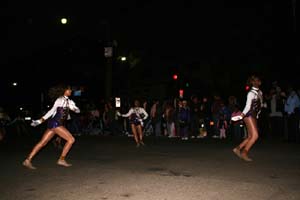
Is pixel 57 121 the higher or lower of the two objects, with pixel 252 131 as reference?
higher

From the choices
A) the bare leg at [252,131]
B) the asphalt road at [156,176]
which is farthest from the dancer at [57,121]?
the bare leg at [252,131]

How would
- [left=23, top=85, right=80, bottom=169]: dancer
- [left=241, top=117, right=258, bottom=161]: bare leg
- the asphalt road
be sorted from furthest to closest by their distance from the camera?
[left=241, top=117, right=258, bottom=161]: bare leg → [left=23, top=85, right=80, bottom=169]: dancer → the asphalt road

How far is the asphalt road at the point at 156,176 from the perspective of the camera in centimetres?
647

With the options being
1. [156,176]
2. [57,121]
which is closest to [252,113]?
[156,176]

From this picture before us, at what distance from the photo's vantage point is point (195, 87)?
52.6 meters

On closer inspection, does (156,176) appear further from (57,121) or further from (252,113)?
(252,113)

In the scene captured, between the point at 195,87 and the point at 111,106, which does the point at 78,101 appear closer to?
the point at 195,87

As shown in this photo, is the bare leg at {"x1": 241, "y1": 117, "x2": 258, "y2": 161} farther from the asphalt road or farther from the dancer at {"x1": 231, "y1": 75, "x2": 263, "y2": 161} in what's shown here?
the asphalt road

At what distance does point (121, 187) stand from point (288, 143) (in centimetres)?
913

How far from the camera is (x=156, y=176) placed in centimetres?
808

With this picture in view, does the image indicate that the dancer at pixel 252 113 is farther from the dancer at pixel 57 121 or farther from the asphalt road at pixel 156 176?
the dancer at pixel 57 121

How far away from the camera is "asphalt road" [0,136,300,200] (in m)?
6.47

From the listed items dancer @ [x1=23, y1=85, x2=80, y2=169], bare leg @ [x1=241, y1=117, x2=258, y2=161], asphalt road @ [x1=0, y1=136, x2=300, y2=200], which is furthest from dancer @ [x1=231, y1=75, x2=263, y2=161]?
dancer @ [x1=23, y1=85, x2=80, y2=169]

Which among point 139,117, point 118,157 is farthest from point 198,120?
point 118,157
